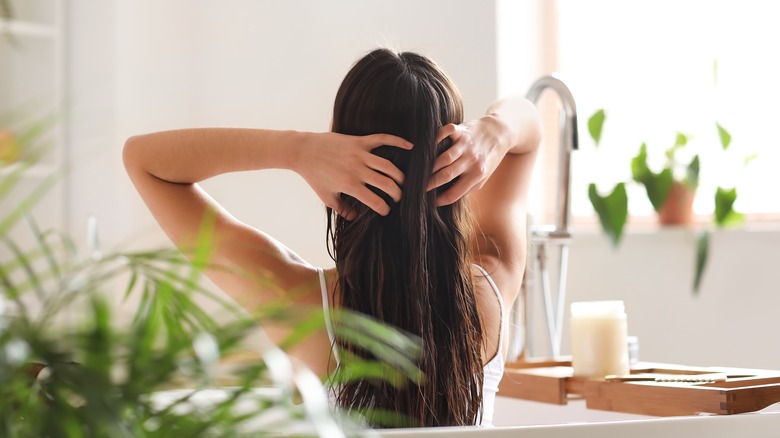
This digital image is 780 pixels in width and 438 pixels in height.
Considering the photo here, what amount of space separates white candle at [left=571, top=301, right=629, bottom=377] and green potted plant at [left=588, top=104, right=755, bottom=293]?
1.00 metres

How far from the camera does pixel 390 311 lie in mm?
1210

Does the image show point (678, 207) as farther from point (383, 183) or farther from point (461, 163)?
point (383, 183)

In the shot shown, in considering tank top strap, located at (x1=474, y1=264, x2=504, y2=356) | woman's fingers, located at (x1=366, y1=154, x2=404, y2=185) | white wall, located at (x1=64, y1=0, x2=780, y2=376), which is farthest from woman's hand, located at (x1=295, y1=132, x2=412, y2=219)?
white wall, located at (x1=64, y1=0, x2=780, y2=376)

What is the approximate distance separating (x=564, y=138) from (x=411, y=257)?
743 mm

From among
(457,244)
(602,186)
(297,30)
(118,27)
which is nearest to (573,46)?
(602,186)

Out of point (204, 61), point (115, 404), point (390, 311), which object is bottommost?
point (390, 311)

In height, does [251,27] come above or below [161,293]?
above

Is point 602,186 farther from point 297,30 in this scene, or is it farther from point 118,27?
point 118,27

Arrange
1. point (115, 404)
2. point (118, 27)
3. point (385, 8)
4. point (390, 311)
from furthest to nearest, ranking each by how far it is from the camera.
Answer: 1. point (385, 8)
2. point (118, 27)
3. point (390, 311)
4. point (115, 404)

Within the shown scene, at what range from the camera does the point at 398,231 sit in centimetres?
121

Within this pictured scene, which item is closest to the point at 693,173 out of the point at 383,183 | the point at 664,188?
the point at 664,188

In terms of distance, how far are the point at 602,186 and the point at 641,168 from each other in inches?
10.7

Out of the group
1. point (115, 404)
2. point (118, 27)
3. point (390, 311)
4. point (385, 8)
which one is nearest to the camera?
point (115, 404)

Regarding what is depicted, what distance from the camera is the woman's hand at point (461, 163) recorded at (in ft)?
3.98
